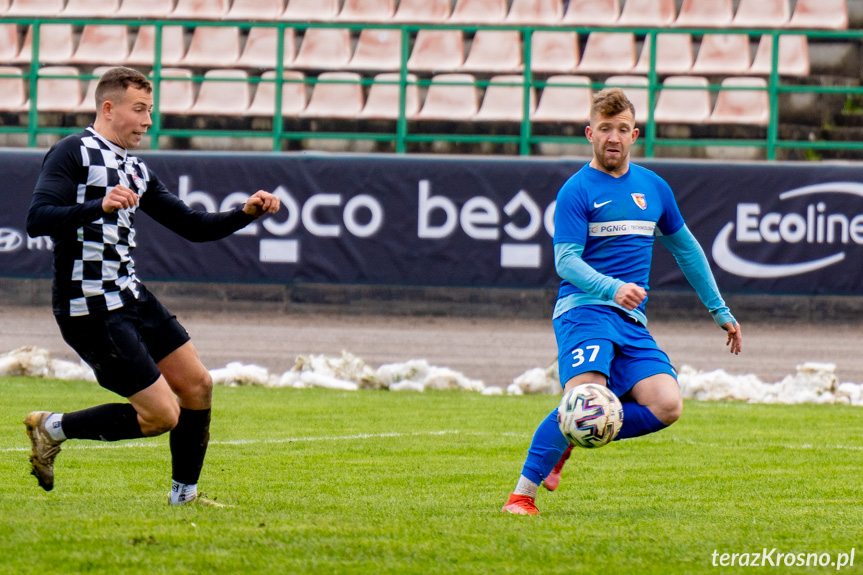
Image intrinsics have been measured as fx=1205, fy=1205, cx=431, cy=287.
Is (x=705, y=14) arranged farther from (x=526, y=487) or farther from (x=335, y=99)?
Result: (x=526, y=487)

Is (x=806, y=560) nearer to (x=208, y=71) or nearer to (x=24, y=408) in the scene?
(x=24, y=408)

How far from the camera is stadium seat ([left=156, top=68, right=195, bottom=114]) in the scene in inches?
717

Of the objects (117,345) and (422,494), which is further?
(422,494)

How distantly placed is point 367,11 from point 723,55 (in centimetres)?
576

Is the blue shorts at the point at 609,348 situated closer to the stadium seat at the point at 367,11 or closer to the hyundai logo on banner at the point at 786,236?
the hyundai logo on banner at the point at 786,236

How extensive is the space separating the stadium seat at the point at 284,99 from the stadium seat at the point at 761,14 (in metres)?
6.77

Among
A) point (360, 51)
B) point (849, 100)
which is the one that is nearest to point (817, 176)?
point (849, 100)

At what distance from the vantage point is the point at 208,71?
746 inches

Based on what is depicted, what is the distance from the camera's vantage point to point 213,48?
62.4ft

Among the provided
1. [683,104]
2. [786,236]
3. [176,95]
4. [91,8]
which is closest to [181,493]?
[786,236]

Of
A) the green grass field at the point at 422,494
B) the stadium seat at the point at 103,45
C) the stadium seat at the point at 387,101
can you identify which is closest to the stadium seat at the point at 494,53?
the stadium seat at the point at 387,101

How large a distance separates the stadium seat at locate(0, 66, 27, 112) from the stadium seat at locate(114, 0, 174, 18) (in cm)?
213

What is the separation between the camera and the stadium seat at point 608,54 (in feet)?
58.7

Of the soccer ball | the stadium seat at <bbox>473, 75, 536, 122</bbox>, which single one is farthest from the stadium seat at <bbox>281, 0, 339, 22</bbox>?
the soccer ball
